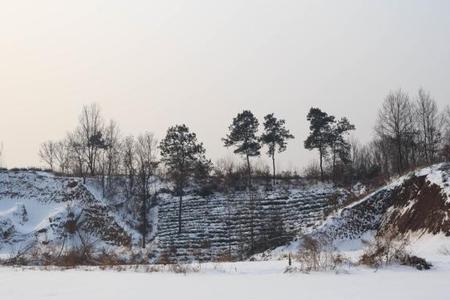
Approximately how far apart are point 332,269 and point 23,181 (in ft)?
131

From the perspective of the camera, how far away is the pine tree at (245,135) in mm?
50969

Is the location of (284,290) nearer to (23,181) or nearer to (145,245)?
(145,245)

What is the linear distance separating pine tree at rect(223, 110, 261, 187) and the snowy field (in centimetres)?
3912

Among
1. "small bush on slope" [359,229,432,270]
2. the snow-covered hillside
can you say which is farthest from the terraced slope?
"small bush on slope" [359,229,432,270]

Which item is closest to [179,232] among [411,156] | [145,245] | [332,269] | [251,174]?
[145,245]

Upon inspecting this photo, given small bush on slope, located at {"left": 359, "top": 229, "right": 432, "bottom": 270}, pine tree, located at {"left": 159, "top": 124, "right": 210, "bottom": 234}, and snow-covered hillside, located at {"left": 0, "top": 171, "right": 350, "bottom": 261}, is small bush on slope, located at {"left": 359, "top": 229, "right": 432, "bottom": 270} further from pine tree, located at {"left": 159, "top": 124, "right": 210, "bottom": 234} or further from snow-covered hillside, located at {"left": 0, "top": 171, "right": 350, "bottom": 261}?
pine tree, located at {"left": 159, "top": 124, "right": 210, "bottom": 234}

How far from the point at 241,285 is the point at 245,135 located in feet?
139

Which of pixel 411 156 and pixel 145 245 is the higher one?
pixel 411 156

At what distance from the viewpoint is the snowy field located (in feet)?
25.2

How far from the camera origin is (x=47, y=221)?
1523 inches

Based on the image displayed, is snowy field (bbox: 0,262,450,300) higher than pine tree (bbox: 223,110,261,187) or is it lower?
lower

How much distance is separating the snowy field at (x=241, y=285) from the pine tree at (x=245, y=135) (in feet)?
128

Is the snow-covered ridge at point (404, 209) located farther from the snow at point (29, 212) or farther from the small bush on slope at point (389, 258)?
the snow at point (29, 212)

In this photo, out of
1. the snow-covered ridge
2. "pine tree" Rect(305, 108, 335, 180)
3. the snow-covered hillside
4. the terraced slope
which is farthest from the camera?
"pine tree" Rect(305, 108, 335, 180)
